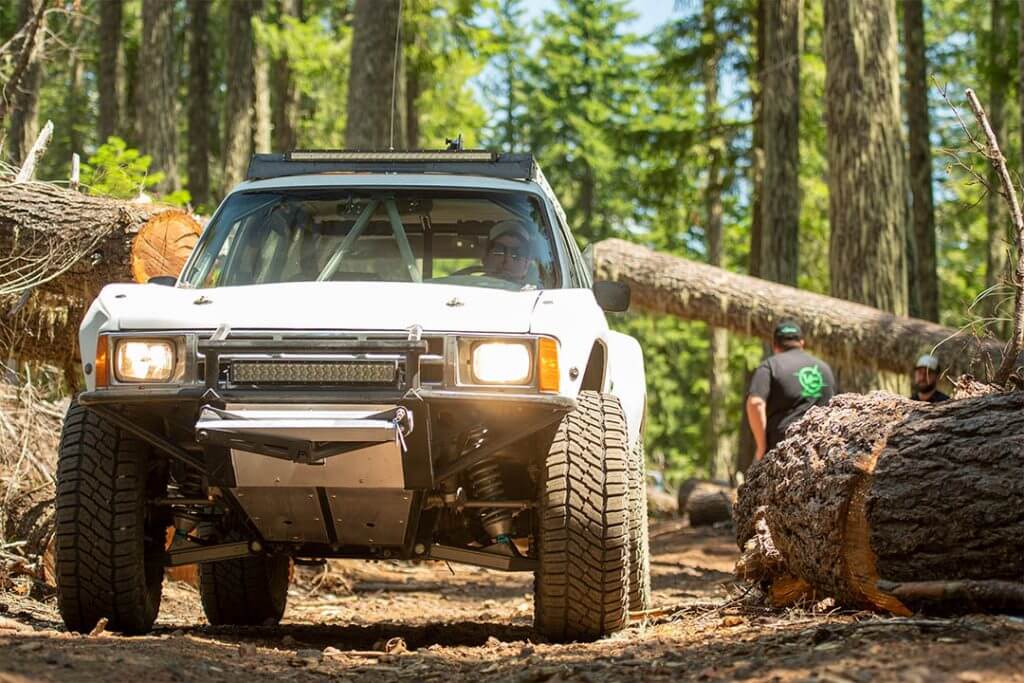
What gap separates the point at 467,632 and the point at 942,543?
122 inches

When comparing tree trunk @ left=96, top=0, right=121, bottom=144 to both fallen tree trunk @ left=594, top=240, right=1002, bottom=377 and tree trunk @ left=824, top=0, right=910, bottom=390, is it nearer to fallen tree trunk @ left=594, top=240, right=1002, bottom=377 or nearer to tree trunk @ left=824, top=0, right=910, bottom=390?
fallen tree trunk @ left=594, top=240, right=1002, bottom=377

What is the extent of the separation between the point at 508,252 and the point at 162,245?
318 centimetres

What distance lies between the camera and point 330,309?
581cm

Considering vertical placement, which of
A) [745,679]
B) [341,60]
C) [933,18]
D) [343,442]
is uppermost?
[933,18]

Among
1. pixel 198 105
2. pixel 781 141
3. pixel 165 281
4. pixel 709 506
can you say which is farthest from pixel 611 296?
pixel 198 105

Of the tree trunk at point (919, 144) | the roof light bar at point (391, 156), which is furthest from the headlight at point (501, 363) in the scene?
the tree trunk at point (919, 144)

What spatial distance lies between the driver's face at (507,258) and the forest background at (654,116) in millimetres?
Answer: 2393

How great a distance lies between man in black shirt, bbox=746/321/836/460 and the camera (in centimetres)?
1127

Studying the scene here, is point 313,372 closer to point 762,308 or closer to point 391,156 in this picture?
point 391,156

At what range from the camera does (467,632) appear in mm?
7703

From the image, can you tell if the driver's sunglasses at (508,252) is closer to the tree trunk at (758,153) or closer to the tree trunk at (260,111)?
the tree trunk at (758,153)

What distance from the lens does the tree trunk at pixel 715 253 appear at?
28797 millimetres

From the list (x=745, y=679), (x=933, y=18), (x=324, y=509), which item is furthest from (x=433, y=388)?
(x=933, y=18)

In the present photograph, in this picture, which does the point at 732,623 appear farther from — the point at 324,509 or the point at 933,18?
the point at 933,18
